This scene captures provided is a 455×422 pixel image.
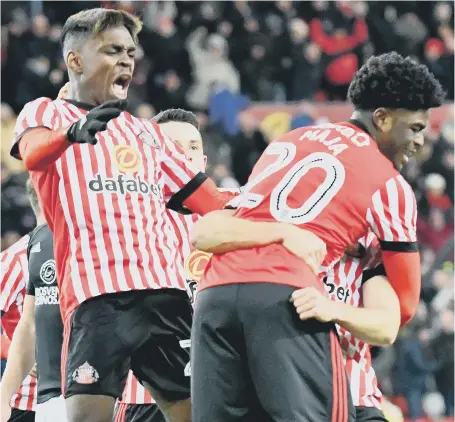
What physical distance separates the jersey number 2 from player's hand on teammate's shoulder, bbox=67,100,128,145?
631 mm

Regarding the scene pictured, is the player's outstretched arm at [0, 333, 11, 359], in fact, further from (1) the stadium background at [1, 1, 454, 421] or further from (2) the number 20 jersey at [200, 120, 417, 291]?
(1) the stadium background at [1, 1, 454, 421]

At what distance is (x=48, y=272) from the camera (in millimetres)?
6137

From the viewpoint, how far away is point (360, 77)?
15.7 ft

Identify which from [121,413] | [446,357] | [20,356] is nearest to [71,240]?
[20,356]

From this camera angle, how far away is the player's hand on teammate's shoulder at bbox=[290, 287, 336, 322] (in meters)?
4.29

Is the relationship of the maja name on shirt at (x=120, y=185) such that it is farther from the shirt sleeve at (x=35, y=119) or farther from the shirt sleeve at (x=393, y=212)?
the shirt sleeve at (x=393, y=212)

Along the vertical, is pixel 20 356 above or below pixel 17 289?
below

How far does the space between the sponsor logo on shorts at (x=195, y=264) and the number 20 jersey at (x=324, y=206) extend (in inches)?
63.3

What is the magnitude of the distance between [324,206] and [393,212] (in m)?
0.26

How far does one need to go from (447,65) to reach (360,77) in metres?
13.0

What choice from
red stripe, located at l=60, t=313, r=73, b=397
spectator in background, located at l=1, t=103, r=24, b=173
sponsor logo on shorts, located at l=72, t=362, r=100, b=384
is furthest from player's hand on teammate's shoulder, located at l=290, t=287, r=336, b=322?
spectator in background, located at l=1, t=103, r=24, b=173

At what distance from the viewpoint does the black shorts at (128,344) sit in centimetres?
500

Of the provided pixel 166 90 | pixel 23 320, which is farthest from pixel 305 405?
pixel 166 90

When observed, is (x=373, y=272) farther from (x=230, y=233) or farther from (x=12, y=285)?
(x=12, y=285)
